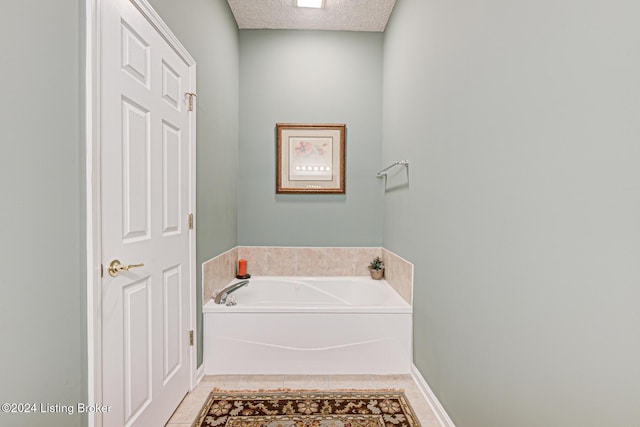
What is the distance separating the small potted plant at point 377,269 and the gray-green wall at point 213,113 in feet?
4.40

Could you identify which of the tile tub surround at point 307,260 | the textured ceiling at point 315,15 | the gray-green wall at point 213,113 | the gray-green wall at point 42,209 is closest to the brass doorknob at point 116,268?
the gray-green wall at point 42,209

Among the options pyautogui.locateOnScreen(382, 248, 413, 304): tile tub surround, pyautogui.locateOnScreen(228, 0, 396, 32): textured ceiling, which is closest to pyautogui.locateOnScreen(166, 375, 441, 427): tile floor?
pyautogui.locateOnScreen(382, 248, 413, 304): tile tub surround

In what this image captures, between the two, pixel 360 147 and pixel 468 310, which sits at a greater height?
pixel 360 147

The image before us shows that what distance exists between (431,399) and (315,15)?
312 centimetres

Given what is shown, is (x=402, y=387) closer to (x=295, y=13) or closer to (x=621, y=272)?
(x=621, y=272)

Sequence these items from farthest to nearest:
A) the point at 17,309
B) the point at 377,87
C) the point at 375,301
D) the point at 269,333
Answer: the point at 377,87 < the point at 375,301 < the point at 269,333 < the point at 17,309

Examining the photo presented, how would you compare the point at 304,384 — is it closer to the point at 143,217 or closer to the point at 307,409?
the point at 307,409

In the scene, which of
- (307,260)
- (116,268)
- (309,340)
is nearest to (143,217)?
(116,268)

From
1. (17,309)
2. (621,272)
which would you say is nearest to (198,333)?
(17,309)

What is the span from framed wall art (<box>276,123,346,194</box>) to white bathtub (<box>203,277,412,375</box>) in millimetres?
1299

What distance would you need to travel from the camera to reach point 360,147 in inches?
122

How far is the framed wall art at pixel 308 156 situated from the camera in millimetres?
3041

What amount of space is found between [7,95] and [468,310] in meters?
1.75

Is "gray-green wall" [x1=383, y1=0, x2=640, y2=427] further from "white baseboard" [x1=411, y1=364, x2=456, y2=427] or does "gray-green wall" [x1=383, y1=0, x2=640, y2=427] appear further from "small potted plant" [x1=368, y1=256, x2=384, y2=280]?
"small potted plant" [x1=368, y1=256, x2=384, y2=280]
